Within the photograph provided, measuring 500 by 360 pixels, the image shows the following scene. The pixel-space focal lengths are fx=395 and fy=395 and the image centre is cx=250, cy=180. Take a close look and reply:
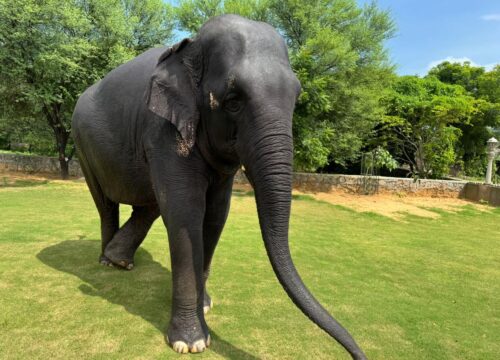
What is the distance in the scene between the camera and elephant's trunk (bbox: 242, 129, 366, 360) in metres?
2.27

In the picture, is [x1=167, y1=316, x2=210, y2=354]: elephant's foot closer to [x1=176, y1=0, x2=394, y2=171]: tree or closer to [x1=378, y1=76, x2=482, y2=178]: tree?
[x1=176, y1=0, x2=394, y2=171]: tree

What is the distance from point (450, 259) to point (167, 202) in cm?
499

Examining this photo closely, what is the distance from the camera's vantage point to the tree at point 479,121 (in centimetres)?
2292

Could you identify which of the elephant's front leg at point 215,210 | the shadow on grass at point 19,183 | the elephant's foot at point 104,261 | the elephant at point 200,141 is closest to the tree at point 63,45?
the shadow on grass at point 19,183

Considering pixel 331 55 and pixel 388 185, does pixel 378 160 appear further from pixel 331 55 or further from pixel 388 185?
pixel 331 55

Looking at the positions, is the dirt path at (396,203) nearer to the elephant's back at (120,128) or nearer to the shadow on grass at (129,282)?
the shadow on grass at (129,282)

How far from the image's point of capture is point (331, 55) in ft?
45.0

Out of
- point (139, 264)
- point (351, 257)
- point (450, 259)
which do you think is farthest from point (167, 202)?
point (450, 259)

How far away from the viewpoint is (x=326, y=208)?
10.9m

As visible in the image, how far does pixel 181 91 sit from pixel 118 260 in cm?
256

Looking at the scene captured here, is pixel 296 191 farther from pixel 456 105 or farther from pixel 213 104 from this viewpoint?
pixel 213 104

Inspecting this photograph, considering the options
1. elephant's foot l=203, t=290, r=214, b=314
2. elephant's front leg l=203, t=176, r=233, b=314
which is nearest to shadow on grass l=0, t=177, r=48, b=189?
elephant's foot l=203, t=290, r=214, b=314

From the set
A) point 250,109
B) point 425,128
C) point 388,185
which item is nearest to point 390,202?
point 388,185

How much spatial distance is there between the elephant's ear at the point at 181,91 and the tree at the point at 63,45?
11.6m
